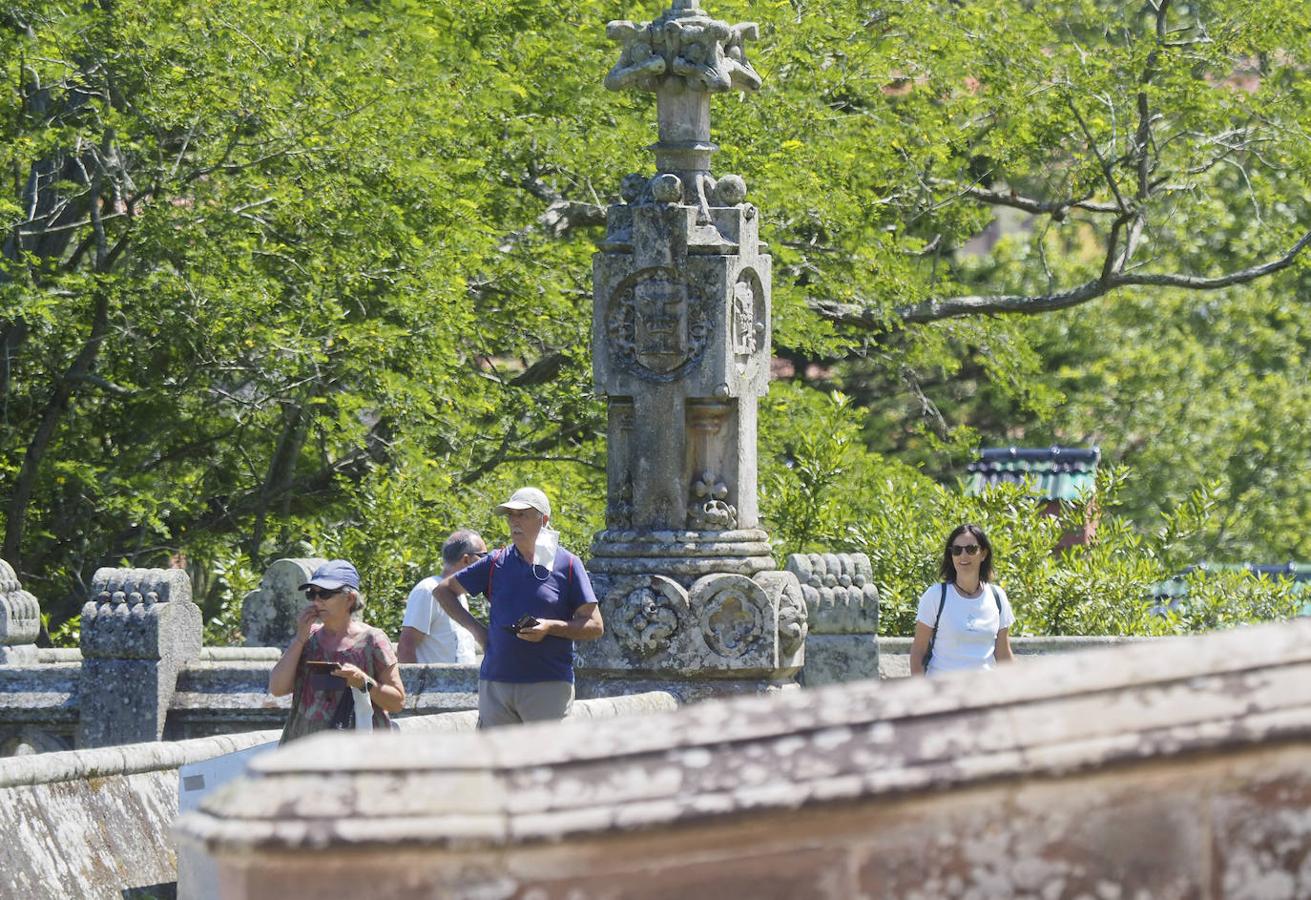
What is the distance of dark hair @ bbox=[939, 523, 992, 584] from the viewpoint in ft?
26.9

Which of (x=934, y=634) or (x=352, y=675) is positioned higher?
(x=934, y=634)

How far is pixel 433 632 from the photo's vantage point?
37.6 feet

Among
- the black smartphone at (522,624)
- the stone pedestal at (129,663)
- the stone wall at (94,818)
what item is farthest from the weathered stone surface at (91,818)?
the stone pedestal at (129,663)

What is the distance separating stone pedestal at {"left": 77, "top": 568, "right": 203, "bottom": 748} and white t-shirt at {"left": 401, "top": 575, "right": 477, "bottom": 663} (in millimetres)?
1237

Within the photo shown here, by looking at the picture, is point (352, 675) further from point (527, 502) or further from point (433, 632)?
point (433, 632)

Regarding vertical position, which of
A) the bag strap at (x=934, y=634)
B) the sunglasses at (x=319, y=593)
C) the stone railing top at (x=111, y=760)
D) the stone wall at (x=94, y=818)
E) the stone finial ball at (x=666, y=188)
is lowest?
the stone wall at (x=94, y=818)

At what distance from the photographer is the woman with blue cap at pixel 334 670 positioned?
711cm

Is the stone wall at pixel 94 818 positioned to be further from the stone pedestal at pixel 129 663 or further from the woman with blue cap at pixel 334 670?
the stone pedestal at pixel 129 663

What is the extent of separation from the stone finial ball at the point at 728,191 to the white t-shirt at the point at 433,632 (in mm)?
2337

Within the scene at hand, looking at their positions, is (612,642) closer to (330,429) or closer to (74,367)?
(330,429)

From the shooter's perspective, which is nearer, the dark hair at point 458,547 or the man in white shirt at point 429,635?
the dark hair at point 458,547

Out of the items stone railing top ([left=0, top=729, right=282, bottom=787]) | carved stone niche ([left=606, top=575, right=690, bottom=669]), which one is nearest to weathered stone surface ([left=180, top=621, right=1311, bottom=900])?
stone railing top ([left=0, top=729, right=282, bottom=787])

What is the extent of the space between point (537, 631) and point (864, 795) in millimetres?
5539

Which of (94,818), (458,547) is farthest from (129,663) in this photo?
(94,818)
